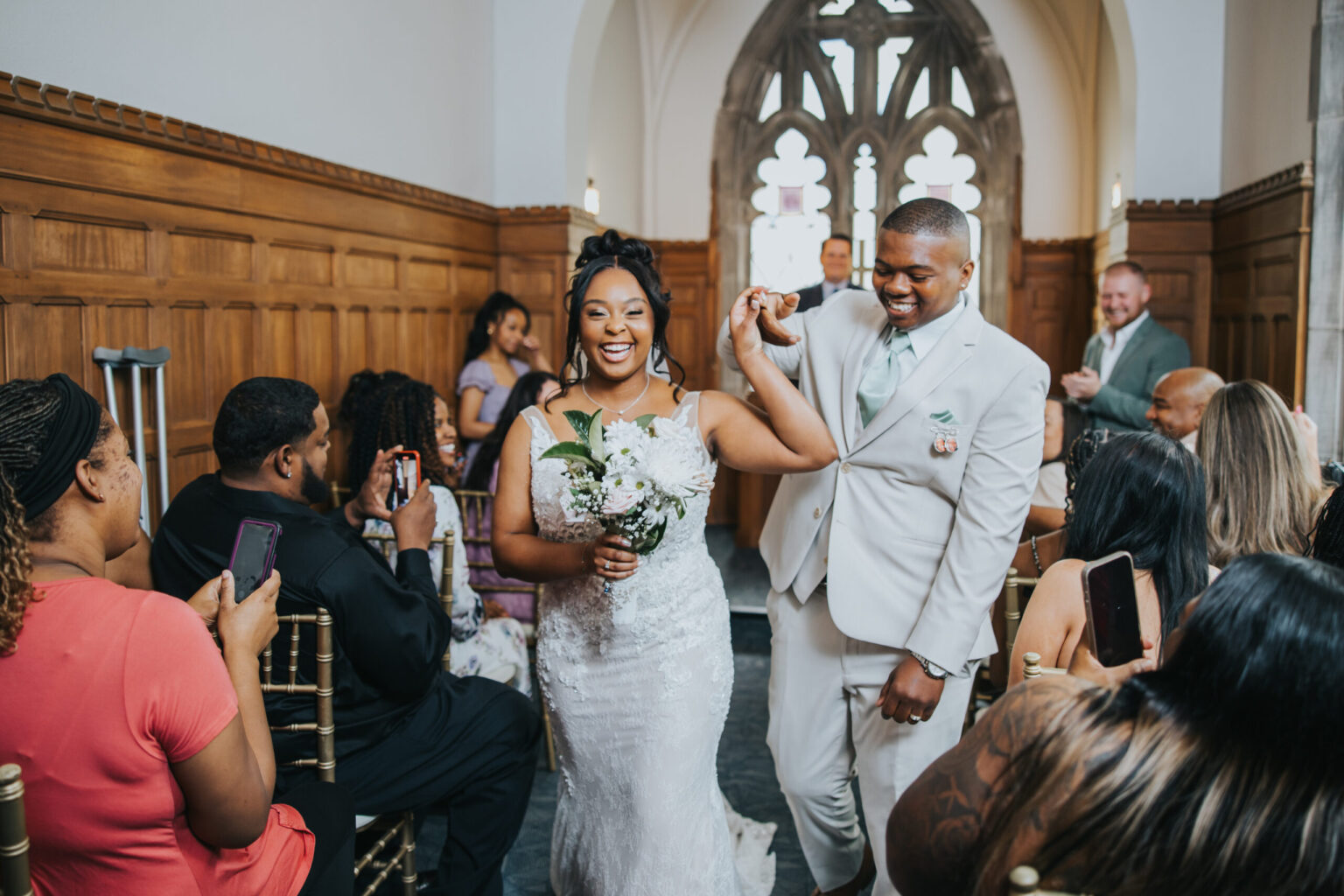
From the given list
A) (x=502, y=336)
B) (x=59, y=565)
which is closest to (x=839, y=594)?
(x=59, y=565)

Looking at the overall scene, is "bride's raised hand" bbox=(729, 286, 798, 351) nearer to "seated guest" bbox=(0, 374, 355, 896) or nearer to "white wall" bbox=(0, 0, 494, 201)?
"seated guest" bbox=(0, 374, 355, 896)

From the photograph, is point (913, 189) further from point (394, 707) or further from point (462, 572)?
point (394, 707)

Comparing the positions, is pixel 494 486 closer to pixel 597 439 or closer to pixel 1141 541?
pixel 597 439

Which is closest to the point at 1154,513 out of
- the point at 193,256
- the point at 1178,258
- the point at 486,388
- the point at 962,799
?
the point at 962,799

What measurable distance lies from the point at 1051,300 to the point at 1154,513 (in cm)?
650

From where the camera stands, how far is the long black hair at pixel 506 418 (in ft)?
13.0

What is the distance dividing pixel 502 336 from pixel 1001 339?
3720 mm

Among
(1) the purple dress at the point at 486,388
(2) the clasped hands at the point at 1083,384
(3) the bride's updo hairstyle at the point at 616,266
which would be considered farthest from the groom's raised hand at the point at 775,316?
(1) the purple dress at the point at 486,388

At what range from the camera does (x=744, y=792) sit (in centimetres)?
345

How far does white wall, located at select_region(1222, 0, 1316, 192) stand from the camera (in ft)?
14.8

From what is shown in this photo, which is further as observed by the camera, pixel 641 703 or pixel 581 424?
pixel 641 703

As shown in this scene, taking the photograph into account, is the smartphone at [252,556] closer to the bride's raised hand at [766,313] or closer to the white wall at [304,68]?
the bride's raised hand at [766,313]

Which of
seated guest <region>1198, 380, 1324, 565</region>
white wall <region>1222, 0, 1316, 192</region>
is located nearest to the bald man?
seated guest <region>1198, 380, 1324, 565</region>

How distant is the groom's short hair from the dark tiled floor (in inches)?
72.5
